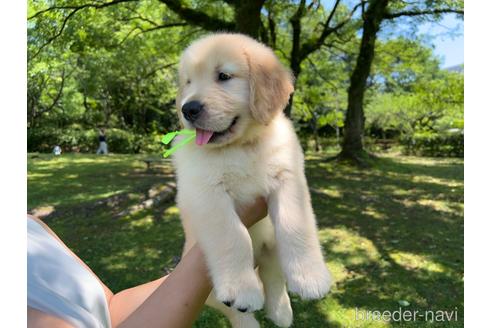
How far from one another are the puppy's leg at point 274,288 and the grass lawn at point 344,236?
5.81ft

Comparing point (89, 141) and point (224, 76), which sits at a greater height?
point (89, 141)

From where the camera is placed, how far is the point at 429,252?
5547 millimetres

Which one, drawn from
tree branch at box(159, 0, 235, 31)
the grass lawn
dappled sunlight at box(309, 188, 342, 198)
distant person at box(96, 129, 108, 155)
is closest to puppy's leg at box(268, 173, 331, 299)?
the grass lawn

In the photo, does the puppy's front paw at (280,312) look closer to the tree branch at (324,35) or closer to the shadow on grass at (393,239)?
the shadow on grass at (393,239)

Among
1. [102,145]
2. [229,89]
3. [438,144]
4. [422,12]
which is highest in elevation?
[422,12]

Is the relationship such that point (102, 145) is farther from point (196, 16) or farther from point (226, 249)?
point (226, 249)

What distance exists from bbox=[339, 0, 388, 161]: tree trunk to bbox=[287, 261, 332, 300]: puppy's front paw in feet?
35.5

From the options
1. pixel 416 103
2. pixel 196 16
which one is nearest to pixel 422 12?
pixel 196 16

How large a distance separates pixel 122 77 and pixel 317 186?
54.9 feet

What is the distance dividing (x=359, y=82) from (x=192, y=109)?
40.0 feet

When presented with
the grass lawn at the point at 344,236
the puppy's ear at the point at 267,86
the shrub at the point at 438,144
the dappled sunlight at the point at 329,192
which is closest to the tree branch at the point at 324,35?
the grass lawn at the point at 344,236

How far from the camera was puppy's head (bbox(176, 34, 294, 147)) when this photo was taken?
5.67 ft

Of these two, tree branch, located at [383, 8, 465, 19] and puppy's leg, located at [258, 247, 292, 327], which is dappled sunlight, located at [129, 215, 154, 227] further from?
tree branch, located at [383, 8, 465, 19]

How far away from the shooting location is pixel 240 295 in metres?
1.60
